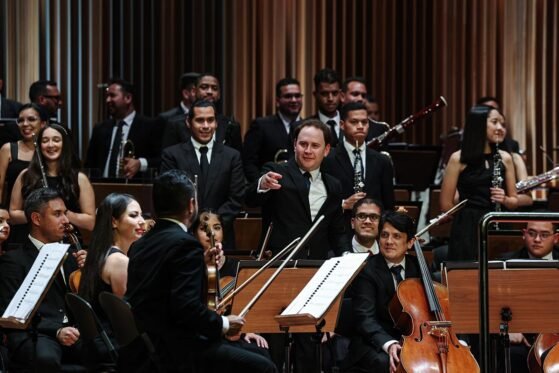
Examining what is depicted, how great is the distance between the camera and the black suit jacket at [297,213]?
5.89 m

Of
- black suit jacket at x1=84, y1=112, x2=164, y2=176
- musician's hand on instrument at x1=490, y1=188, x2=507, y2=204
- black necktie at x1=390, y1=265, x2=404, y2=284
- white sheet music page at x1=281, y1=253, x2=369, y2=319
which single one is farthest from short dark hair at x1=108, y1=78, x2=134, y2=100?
white sheet music page at x1=281, y1=253, x2=369, y2=319

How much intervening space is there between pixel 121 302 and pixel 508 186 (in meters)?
3.30

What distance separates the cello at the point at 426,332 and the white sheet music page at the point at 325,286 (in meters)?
0.53

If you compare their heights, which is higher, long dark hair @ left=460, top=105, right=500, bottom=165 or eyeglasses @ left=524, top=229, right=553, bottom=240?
long dark hair @ left=460, top=105, right=500, bottom=165

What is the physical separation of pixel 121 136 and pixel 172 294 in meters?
3.91

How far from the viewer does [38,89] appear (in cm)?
792

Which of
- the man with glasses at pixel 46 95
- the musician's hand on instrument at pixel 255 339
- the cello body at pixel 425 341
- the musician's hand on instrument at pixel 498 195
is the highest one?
the man with glasses at pixel 46 95

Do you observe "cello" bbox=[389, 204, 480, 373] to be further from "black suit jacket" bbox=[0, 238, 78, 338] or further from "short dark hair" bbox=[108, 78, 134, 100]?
"short dark hair" bbox=[108, 78, 134, 100]

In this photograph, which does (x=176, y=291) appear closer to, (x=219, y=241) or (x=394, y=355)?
(x=394, y=355)

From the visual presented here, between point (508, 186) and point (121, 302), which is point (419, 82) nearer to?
point (508, 186)

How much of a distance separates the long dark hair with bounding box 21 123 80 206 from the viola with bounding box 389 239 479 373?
1.88 m

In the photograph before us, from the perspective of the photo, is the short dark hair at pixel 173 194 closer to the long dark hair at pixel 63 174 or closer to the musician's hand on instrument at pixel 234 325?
the musician's hand on instrument at pixel 234 325

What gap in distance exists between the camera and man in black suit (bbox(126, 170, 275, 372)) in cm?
400

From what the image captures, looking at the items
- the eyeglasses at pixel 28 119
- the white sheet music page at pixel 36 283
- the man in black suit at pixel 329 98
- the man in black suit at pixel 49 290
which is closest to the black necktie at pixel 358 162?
the man in black suit at pixel 329 98
